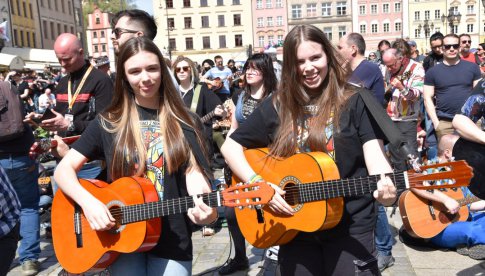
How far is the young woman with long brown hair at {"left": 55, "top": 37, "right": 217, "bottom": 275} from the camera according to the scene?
297 centimetres

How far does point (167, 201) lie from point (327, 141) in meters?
0.94

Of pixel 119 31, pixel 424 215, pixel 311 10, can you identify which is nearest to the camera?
pixel 119 31

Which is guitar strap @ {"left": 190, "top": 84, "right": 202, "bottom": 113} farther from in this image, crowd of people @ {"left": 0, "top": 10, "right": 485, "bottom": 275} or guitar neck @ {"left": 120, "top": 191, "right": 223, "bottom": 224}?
guitar neck @ {"left": 120, "top": 191, "right": 223, "bottom": 224}

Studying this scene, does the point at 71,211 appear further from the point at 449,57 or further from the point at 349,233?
the point at 449,57

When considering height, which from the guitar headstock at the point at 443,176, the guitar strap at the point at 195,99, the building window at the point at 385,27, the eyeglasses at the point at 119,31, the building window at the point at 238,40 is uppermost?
the building window at the point at 385,27

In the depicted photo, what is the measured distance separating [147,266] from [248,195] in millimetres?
753

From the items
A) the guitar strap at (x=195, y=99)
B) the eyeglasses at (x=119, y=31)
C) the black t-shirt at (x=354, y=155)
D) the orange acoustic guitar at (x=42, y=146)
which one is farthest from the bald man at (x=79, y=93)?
the black t-shirt at (x=354, y=155)

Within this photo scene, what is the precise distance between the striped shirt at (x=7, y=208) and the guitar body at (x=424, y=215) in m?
3.57

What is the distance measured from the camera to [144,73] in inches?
119

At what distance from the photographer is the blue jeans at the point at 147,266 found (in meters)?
2.93

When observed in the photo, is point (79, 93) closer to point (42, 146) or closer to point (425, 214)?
point (42, 146)

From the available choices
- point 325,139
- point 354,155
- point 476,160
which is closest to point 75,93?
point 325,139

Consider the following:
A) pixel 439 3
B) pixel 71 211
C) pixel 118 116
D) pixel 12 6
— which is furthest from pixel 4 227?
Answer: pixel 439 3

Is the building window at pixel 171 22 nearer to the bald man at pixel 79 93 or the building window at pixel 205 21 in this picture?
the building window at pixel 205 21
